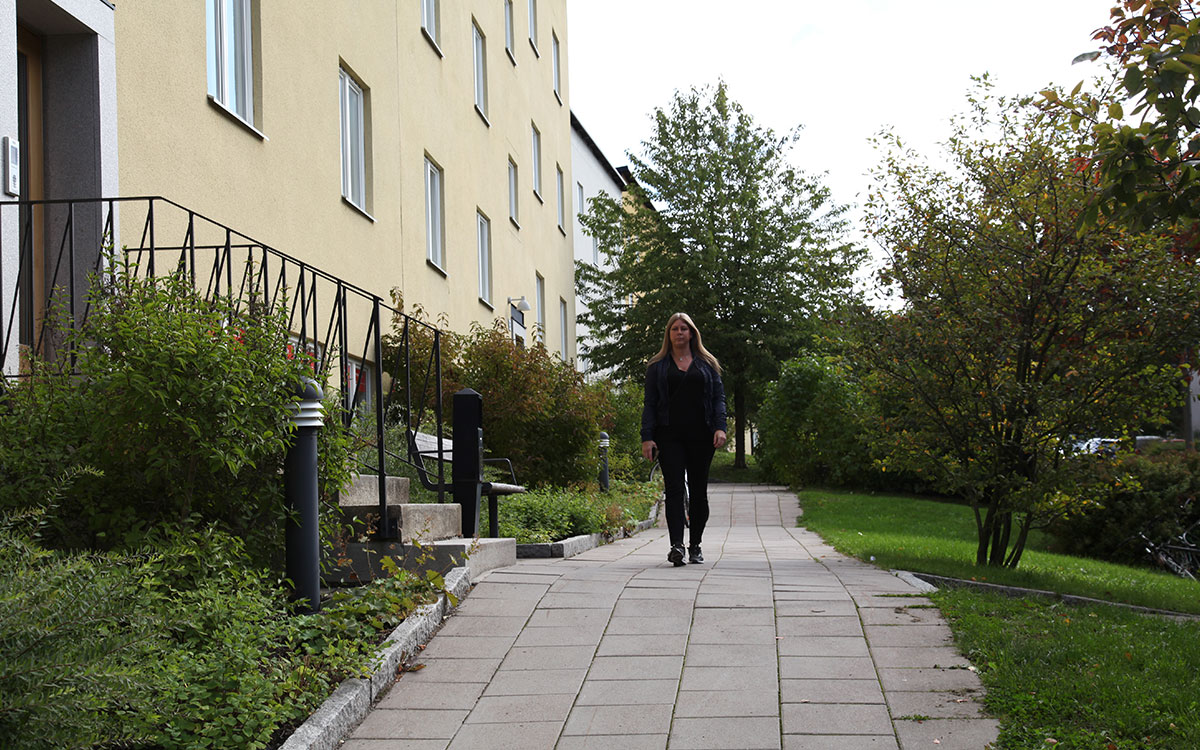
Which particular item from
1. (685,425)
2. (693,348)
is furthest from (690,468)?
(693,348)

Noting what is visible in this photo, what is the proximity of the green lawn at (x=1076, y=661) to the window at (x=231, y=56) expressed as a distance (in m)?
6.13

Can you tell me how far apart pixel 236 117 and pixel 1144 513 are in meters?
11.2

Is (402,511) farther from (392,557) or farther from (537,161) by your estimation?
(537,161)

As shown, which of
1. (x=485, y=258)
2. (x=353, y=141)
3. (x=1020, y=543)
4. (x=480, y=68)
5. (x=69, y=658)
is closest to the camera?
(x=69, y=658)

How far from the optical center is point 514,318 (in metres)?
19.1

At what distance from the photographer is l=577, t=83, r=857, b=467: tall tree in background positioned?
28.0 metres

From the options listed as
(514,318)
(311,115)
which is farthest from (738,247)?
(311,115)

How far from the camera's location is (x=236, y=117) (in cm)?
855

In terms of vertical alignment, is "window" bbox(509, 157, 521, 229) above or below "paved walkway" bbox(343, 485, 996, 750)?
above

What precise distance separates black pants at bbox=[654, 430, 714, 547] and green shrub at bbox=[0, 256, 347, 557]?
3.34m

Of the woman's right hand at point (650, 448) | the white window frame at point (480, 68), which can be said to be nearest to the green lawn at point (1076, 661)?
the woman's right hand at point (650, 448)

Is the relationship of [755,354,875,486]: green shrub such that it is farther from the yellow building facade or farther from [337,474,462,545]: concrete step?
[337,474,462,545]: concrete step

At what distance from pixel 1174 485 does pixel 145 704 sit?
13014 mm

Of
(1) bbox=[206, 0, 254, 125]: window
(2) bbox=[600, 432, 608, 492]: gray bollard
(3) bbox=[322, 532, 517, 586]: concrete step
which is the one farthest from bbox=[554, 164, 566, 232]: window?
(3) bbox=[322, 532, 517, 586]: concrete step
